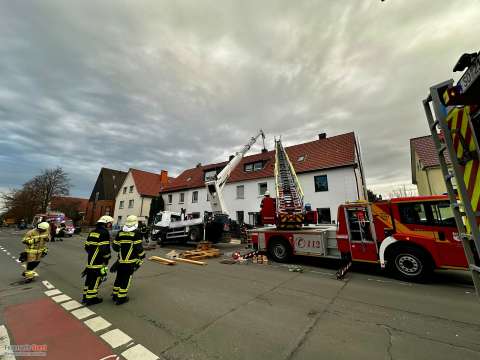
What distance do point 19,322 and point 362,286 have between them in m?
7.05

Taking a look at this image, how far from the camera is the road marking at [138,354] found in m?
2.48

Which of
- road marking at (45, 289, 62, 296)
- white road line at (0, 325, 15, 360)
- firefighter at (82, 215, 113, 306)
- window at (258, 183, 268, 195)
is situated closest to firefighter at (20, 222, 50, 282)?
road marking at (45, 289, 62, 296)

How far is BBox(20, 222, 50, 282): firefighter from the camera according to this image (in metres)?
5.73

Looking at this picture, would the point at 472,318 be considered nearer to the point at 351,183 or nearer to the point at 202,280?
the point at 202,280

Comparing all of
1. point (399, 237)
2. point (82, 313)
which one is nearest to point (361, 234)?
point (399, 237)

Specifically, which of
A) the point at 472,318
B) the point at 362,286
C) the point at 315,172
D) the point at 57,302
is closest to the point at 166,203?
the point at 315,172

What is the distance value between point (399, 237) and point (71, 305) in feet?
26.3

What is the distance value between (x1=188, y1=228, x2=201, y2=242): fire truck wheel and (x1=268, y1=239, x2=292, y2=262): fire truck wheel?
569cm

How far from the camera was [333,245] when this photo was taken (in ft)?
23.3

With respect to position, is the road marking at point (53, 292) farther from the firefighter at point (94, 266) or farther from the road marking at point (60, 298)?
the firefighter at point (94, 266)

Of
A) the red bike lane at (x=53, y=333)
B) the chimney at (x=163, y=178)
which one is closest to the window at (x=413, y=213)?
the red bike lane at (x=53, y=333)

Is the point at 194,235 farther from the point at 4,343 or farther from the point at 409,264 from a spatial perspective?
the point at 409,264

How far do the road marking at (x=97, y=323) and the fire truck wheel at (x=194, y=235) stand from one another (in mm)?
9298

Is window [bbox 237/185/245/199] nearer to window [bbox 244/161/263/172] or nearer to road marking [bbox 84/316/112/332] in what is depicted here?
window [bbox 244/161/263/172]
